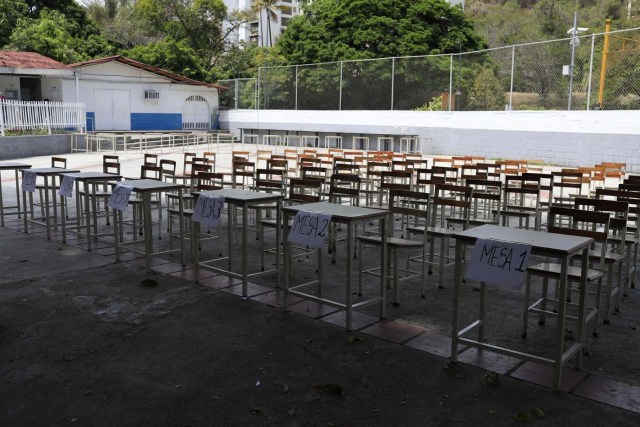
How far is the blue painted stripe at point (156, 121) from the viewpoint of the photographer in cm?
3241

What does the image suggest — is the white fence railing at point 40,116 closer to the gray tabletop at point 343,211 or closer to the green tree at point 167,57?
the green tree at point 167,57

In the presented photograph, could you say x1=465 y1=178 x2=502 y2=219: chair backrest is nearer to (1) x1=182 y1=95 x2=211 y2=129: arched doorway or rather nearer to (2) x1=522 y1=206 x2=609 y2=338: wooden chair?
(2) x1=522 y1=206 x2=609 y2=338: wooden chair

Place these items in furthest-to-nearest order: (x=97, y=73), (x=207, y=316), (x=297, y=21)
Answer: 1. (x=297, y=21)
2. (x=97, y=73)
3. (x=207, y=316)

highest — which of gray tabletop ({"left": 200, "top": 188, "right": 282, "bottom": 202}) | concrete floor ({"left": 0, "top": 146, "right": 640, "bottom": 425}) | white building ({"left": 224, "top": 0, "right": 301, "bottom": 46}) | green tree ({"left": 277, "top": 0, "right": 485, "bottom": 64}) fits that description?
white building ({"left": 224, "top": 0, "right": 301, "bottom": 46})

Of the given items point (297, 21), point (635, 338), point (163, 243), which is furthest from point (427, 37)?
point (635, 338)

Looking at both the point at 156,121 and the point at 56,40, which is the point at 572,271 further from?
the point at 56,40

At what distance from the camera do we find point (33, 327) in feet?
17.3

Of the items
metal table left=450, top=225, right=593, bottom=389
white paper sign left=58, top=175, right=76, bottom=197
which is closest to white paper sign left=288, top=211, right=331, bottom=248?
metal table left=450, top=225, right=593, bottom=389

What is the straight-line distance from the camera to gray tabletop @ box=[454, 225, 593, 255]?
408cm

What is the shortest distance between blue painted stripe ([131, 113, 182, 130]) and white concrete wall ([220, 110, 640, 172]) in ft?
25.4

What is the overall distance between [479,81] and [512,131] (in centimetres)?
270

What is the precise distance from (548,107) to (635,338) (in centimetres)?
1708

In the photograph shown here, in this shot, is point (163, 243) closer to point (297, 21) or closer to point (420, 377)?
point (420, 377)

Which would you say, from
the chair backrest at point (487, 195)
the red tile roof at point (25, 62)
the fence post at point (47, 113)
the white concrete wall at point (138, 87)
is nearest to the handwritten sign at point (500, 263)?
the chair backrest at point (487, 195)
